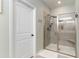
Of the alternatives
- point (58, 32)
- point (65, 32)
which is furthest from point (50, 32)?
point (65, 32)

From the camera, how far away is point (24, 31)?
2.18 m

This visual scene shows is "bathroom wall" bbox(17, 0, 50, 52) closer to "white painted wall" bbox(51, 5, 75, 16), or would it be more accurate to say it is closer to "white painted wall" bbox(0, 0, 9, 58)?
"white painted wall" bbox(51, 5, 75, 16)

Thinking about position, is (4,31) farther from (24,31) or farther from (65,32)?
(65,32)

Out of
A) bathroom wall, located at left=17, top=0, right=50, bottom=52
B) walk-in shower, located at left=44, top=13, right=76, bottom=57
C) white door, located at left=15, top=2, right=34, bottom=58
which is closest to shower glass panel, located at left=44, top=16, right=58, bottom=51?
walk-in shower, located at left=44, top=13, right=76, bottom=57

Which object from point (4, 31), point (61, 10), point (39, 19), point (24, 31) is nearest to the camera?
point (4, 31)

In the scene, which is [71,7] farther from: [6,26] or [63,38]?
[6,26]

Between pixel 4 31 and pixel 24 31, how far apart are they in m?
0.80

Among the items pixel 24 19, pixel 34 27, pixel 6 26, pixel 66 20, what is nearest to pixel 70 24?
pixel 66 20

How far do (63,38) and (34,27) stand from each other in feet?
5.91

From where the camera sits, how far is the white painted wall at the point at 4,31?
1.36 metres

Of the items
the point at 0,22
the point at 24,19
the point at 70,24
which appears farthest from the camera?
the point at 70,24

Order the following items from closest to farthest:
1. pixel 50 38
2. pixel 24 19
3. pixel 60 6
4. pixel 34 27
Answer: pixel 24 19
pixel 34 27
pixel 60 6
pixel 50 38

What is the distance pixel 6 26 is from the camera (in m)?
1.43

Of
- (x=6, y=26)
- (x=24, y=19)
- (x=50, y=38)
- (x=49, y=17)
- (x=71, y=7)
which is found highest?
(x=71, y=7)
